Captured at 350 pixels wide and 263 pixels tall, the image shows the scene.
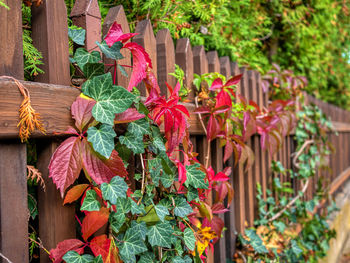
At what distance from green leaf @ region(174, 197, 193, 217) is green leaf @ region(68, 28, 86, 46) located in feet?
2.14

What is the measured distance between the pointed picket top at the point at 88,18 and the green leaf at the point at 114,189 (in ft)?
1.41

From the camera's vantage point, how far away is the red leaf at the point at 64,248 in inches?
37.5

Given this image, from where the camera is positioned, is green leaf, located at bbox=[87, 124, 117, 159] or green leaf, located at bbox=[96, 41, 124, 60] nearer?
green leaf, located at bbox=[87, 124, 117, 159]

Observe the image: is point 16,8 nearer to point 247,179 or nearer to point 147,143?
point 147,143

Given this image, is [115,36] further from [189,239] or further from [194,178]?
[189,239]

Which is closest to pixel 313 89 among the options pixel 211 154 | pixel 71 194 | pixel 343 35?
pixel 343 35

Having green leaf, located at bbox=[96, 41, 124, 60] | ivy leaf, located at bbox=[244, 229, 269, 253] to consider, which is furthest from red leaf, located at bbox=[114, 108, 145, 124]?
ivy leaf, located at bbox=[244, 229, 269, 253]

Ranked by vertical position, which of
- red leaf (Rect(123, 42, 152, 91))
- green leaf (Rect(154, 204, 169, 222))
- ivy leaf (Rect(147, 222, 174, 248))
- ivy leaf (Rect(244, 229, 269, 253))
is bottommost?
ivy leaf (Rect(244, 229, 269, 253))

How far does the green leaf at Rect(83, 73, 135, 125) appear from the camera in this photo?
98cm

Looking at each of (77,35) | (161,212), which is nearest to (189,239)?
(161,212)

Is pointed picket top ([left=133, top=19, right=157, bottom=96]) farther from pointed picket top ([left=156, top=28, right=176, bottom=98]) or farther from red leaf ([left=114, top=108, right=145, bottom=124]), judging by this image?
red leaf ([left=114, top=108, right=145, bottom=124])

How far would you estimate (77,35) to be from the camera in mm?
1070

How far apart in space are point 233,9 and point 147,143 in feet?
6.11

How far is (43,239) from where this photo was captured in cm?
101
